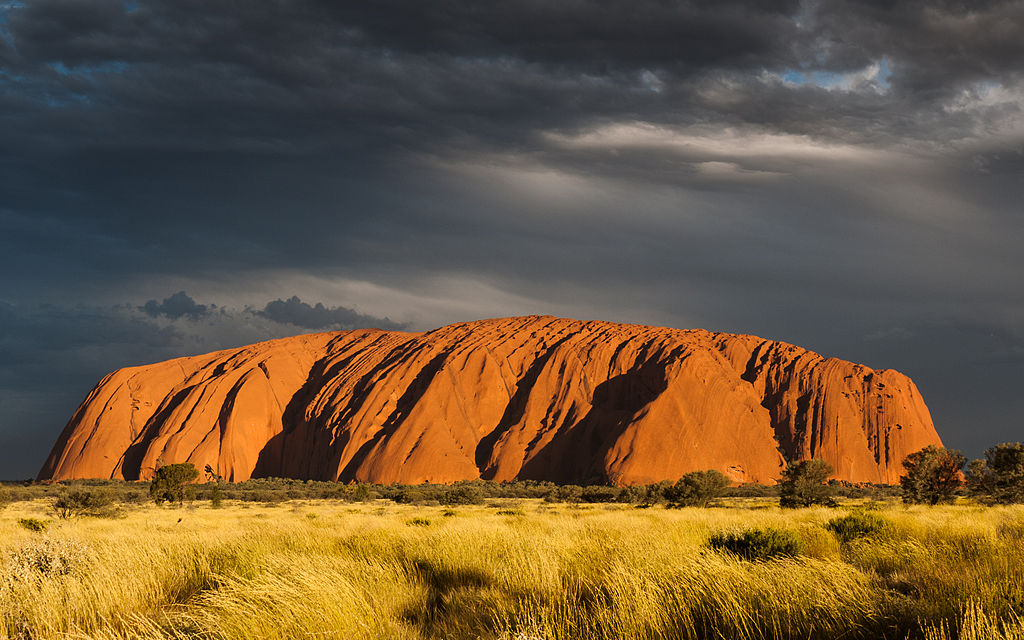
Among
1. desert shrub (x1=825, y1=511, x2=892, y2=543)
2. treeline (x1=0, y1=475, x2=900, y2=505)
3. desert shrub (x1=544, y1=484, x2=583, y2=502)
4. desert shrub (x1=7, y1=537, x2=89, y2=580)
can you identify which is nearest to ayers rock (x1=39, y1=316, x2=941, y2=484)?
treeline (x1=0, y1=475, x2=900, y2=505)

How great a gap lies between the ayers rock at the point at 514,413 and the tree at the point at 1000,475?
1753 inches

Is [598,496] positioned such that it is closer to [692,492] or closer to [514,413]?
[692,492]

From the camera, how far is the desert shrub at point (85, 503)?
34656 millimetres

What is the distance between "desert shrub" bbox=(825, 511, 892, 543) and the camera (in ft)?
41.8

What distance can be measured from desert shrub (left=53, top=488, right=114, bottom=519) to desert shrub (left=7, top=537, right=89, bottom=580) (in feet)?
97.5

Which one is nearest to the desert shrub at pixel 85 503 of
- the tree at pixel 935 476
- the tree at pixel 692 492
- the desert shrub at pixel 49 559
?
the desert shrub at pixel 49 559

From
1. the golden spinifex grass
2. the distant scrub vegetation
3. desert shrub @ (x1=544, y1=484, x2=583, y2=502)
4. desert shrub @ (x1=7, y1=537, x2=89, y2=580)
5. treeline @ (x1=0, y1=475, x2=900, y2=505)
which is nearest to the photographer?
the golden spinifex grass

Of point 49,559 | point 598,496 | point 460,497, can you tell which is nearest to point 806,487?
point 598,496

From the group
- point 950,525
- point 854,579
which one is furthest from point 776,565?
point 950,525

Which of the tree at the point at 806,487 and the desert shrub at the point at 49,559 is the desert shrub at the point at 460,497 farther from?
the desert shrub at the point at 49,559

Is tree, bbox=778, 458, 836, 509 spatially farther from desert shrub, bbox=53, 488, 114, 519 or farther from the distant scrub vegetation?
desert shrub, bbox=53, 488, 114, 519

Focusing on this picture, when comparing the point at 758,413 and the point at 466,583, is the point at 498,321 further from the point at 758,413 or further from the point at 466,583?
the point at 466,583

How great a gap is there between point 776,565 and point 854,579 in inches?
43.1

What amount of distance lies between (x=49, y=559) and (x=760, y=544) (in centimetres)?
1032
